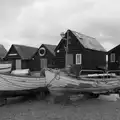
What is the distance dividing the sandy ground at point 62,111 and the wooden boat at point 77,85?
0.72 metres

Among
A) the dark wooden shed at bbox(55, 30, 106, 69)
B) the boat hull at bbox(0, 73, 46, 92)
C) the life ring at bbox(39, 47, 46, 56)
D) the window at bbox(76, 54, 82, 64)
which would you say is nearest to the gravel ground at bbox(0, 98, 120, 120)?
the boat hull at bbox(0, 73, 46, 92)

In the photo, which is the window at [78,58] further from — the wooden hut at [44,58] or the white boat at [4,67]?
the white boat at [4,67]

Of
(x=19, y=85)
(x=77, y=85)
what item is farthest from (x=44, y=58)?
(x=77, y=85)

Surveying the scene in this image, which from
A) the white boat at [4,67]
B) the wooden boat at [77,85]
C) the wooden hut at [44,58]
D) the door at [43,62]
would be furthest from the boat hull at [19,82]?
the door at [43,62]

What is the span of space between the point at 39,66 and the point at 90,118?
20.2 m

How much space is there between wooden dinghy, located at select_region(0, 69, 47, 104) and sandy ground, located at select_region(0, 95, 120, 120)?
0.74 metres

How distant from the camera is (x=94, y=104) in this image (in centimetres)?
820

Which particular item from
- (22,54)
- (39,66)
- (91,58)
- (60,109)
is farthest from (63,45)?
(60,109)

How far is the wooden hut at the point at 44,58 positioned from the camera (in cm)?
2438

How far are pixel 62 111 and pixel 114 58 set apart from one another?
52.6ft

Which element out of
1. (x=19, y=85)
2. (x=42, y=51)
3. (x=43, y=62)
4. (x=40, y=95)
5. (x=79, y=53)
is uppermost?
(x=42, y=51)

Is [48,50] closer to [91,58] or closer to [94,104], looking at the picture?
[91,58]

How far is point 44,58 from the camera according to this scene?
82.5ft

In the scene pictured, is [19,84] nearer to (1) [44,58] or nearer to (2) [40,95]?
(2) [40,95]
